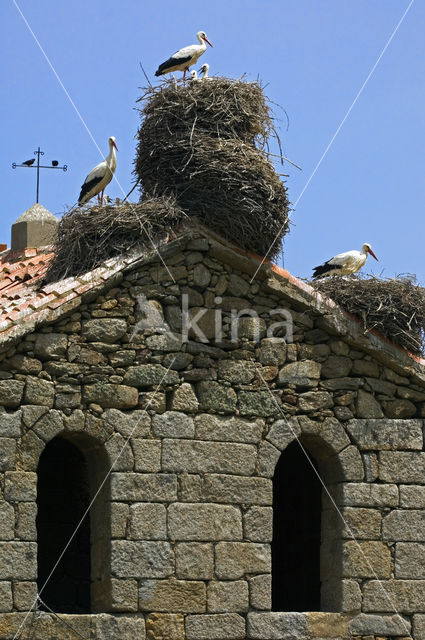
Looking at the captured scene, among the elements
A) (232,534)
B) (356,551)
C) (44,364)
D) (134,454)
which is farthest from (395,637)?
(44,364)

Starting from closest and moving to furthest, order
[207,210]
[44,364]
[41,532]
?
[44,364], [207,210], [41,532]

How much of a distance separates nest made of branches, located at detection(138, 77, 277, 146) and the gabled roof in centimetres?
111

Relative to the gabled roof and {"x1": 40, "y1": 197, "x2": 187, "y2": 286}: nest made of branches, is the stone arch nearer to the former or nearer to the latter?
the gabled roof

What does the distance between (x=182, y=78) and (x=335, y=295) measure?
8.54 ft

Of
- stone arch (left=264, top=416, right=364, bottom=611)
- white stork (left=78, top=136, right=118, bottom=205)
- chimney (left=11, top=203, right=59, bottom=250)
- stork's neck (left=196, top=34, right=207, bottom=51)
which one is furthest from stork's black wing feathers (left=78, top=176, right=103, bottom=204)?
stone arch (left=264, top=416, right=364, bottom=611)

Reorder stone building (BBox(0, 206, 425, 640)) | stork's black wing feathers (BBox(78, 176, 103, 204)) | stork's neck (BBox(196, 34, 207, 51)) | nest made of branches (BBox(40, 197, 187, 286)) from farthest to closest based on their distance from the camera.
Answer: stork's neck (BBox(196, 34, 207, 51)) → stork's black wing feathers (BBox(78, 176, 103, 204)) → nest made of branches (BBox(40, 197, 187, 286)) → stone building (BBox(0, 206, 425, 640))

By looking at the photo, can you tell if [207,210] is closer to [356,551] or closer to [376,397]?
[376,397]

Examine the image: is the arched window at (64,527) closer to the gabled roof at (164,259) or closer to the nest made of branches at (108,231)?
the gabled roof at (164,259)

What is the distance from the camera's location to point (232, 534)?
14.8 metres

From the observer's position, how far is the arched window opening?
16.8m

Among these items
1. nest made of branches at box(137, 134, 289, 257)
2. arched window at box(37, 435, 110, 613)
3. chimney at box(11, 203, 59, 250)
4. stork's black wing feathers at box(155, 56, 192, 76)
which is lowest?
arched window at box(37, 435, 110, 613)

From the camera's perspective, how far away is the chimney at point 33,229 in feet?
60.8

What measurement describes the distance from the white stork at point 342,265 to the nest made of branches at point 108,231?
173cm

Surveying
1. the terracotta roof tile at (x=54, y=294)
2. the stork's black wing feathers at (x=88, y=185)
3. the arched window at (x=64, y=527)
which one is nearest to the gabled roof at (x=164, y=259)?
the terracotta roof tile at (x=54, y=294)
